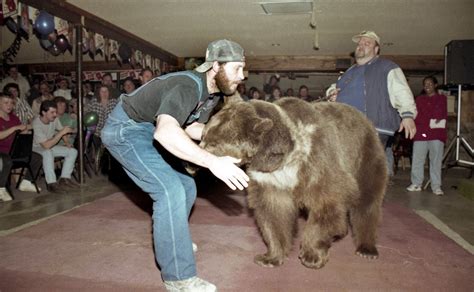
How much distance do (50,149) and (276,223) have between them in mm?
5518

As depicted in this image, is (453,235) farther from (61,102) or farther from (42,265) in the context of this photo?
(61,102)

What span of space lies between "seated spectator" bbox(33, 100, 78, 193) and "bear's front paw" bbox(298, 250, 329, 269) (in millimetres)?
5202

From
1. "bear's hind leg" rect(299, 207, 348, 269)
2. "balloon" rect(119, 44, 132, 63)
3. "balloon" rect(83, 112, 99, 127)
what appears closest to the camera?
"bear's hind leg" rect(299, 207, 348, 269)

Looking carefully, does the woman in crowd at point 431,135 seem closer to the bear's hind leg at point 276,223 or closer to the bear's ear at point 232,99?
the bear's hind leg at point 276,223

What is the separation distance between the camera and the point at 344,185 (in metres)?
2.72

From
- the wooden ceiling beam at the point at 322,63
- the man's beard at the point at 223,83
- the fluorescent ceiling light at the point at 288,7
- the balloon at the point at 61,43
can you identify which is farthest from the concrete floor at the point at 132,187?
the wooden ceiling beam at the point at 322,63

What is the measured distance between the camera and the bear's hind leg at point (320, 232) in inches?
105

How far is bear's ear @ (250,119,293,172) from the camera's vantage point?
2.54m

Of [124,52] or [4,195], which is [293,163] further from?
[124,52]

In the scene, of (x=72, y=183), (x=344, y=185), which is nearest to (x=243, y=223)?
(x=344, y=185)

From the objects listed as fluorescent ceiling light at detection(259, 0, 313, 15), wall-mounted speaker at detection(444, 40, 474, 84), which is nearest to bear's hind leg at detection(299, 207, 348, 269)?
fluorescent ceiling light at detection(259, 0, 313, 15)

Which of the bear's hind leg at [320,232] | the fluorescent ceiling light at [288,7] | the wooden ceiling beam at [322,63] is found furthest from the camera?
the wooden ceiling beam at [322,63]

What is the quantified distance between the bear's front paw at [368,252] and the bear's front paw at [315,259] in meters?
0.52

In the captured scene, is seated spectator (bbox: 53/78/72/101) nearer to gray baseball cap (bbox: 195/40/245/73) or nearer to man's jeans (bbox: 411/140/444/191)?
man's jeans (bbox: 411/140/444/191)
